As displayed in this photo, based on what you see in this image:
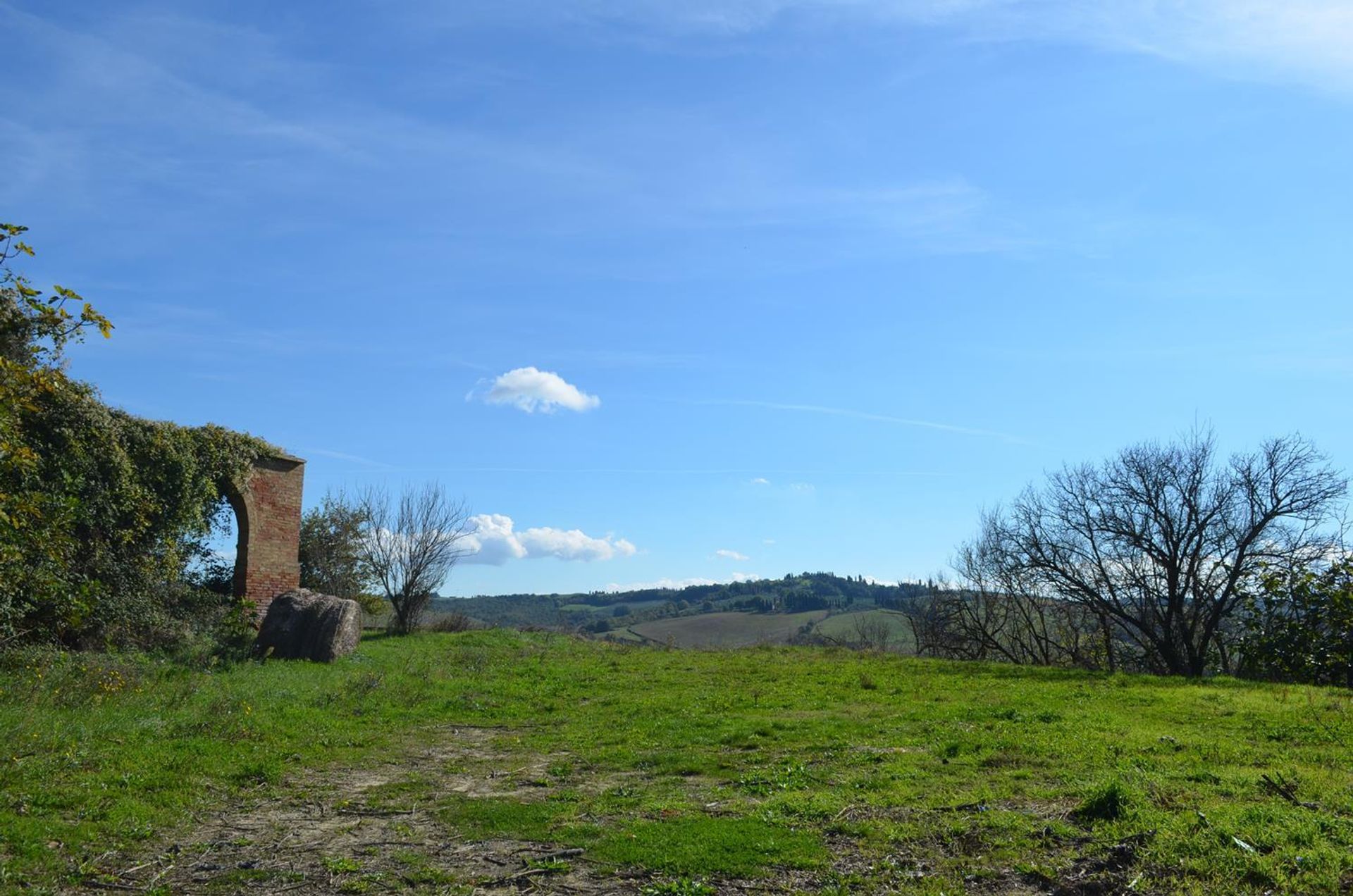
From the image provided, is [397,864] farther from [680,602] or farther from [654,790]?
[680,602]

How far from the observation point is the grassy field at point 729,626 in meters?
60.6

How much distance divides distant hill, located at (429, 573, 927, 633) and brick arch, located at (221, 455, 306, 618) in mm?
48068

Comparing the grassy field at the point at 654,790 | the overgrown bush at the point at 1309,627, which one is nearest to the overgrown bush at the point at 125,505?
the grassy field at the point at 654,790

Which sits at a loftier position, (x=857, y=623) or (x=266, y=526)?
(x=266, y=526)

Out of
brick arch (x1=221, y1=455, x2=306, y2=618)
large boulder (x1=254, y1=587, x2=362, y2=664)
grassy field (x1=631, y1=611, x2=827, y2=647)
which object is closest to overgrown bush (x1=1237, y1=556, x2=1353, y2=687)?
large boulder (x1=254, y1=587, x2=362, y2=664)

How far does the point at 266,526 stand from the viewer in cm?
2272

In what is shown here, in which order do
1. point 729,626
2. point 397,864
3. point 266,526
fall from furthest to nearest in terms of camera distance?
1. point 729,626
2. point 266,526
3. point 397,864

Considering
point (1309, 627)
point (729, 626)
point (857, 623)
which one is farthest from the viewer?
point (729, 626)

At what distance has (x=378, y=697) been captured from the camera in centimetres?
1441

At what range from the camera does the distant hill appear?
271 ft

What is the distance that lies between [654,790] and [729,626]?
62351mm

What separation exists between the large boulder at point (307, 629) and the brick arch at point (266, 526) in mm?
2466

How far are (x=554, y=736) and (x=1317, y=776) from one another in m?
8.49

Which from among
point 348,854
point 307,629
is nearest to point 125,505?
point 307,629
